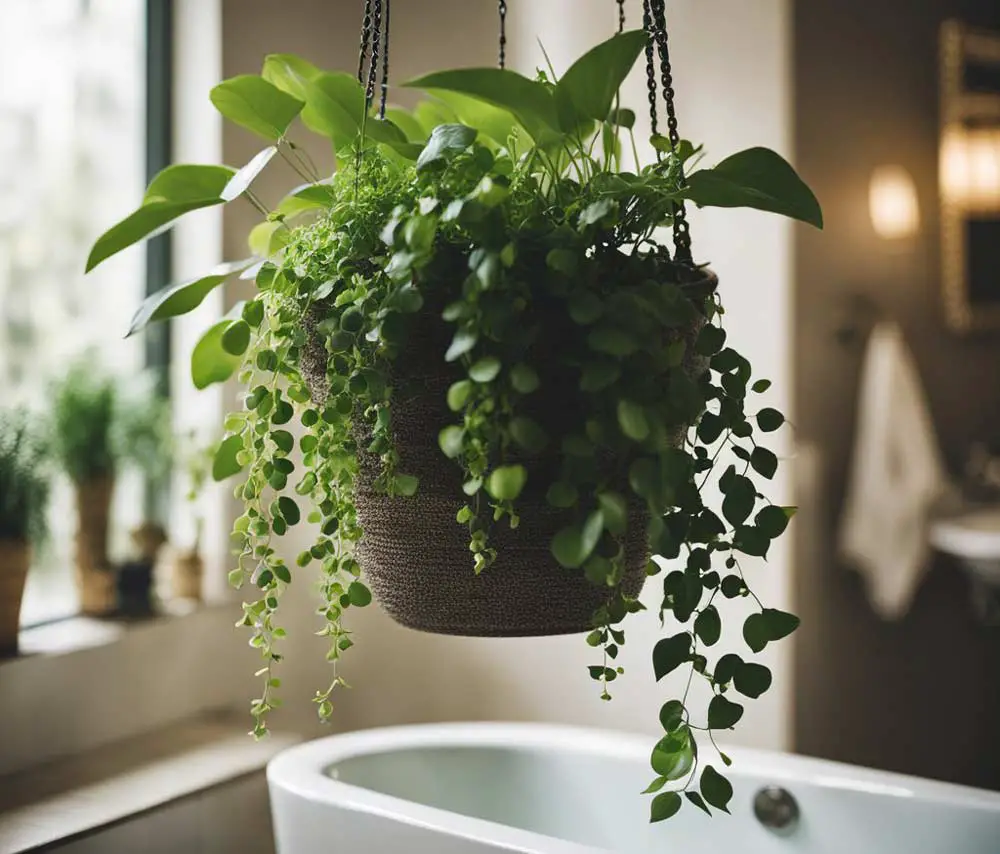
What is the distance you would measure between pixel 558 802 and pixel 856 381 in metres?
1.68

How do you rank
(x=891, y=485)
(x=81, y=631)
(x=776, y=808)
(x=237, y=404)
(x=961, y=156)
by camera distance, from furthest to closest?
(x=961, y=156) < (x=891, y=485) < (x=237, y=404) < (x=81, y=631) < (x=776, y=808)

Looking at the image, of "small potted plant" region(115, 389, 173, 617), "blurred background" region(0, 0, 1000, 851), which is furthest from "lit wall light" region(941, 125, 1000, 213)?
"small potted plant" region(115, 389, 173, 617)

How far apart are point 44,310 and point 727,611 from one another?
144 centimetres

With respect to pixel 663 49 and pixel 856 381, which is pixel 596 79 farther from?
pixel 856 381

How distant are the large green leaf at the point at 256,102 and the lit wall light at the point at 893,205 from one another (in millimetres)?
2404

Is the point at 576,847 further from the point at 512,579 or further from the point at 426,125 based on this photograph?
the point at 426,125

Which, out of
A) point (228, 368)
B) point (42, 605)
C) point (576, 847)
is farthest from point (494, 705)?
point (228, 368)

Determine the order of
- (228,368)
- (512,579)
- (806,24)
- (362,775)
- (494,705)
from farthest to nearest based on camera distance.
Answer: (806,24) → (494,705) → (362,775) → (228,368) → (512,579)

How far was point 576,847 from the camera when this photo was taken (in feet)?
4.48

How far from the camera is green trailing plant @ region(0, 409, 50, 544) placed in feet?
6.25

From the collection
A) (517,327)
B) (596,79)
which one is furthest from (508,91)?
(517,327)

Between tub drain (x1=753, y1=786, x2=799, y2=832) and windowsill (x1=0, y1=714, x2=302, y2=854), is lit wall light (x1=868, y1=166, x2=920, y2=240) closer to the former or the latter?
tub drain (x1=753, y1=786, x2=799, y2=832)

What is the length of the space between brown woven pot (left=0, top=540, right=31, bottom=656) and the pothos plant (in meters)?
1.06

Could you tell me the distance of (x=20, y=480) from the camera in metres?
1.92
